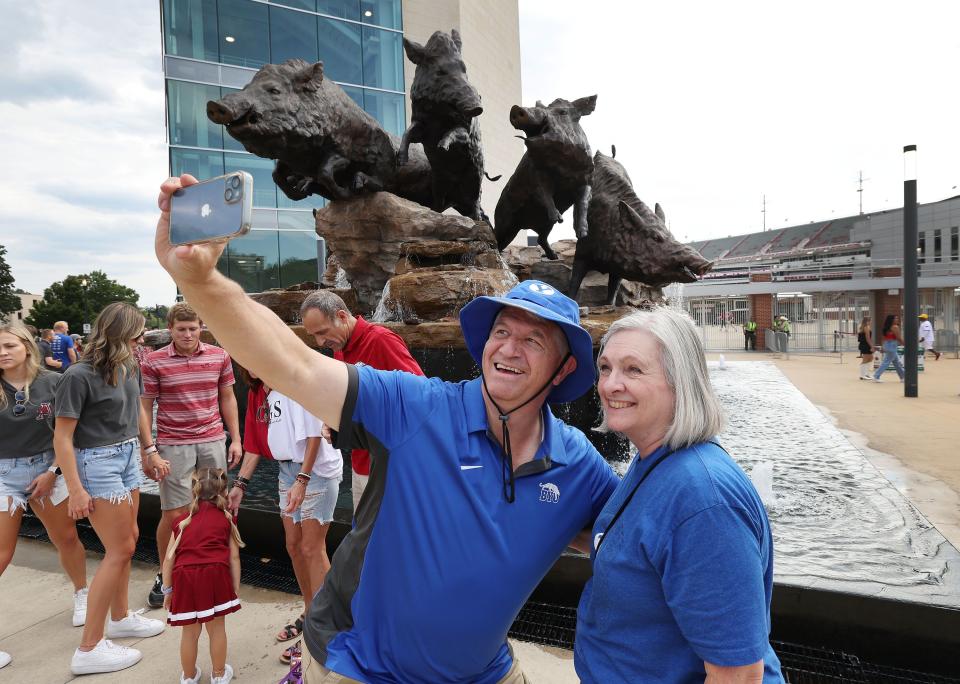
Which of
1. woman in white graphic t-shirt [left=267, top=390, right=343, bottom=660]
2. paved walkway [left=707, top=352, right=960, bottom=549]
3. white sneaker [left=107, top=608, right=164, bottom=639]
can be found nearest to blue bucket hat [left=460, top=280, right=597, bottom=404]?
woman in white graphic t-shirt [left=267, top=390, right=343, bottom=660]

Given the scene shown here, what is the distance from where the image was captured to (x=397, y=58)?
26.1 meters

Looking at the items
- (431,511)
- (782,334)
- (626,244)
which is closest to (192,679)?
(431,511)

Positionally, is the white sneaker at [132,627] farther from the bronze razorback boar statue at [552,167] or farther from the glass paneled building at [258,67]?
the glass paneled building at [258,67]

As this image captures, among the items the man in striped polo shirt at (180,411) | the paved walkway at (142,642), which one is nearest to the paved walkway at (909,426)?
the paved walkway at (142,642)

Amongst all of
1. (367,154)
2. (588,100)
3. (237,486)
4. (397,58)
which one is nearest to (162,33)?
(397,58)

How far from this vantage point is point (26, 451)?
335 cm

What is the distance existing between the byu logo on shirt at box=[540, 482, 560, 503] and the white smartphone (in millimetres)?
999

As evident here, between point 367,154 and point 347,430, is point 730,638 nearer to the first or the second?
point 347,430

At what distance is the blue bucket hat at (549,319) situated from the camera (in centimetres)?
164

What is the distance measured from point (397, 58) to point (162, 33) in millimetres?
9541

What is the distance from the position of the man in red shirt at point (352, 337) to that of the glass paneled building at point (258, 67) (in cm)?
1794

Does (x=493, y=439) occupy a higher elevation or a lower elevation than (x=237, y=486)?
higher

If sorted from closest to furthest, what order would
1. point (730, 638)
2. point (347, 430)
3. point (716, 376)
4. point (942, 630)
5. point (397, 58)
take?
point (730, 638) < point (347, 430) < point (942, 630) < point (716, 376) < point (397, 58)

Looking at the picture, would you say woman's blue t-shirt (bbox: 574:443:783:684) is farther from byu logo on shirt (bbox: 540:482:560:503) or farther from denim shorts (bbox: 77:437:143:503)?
denim shorts (bbox: 77:437:143:503)
